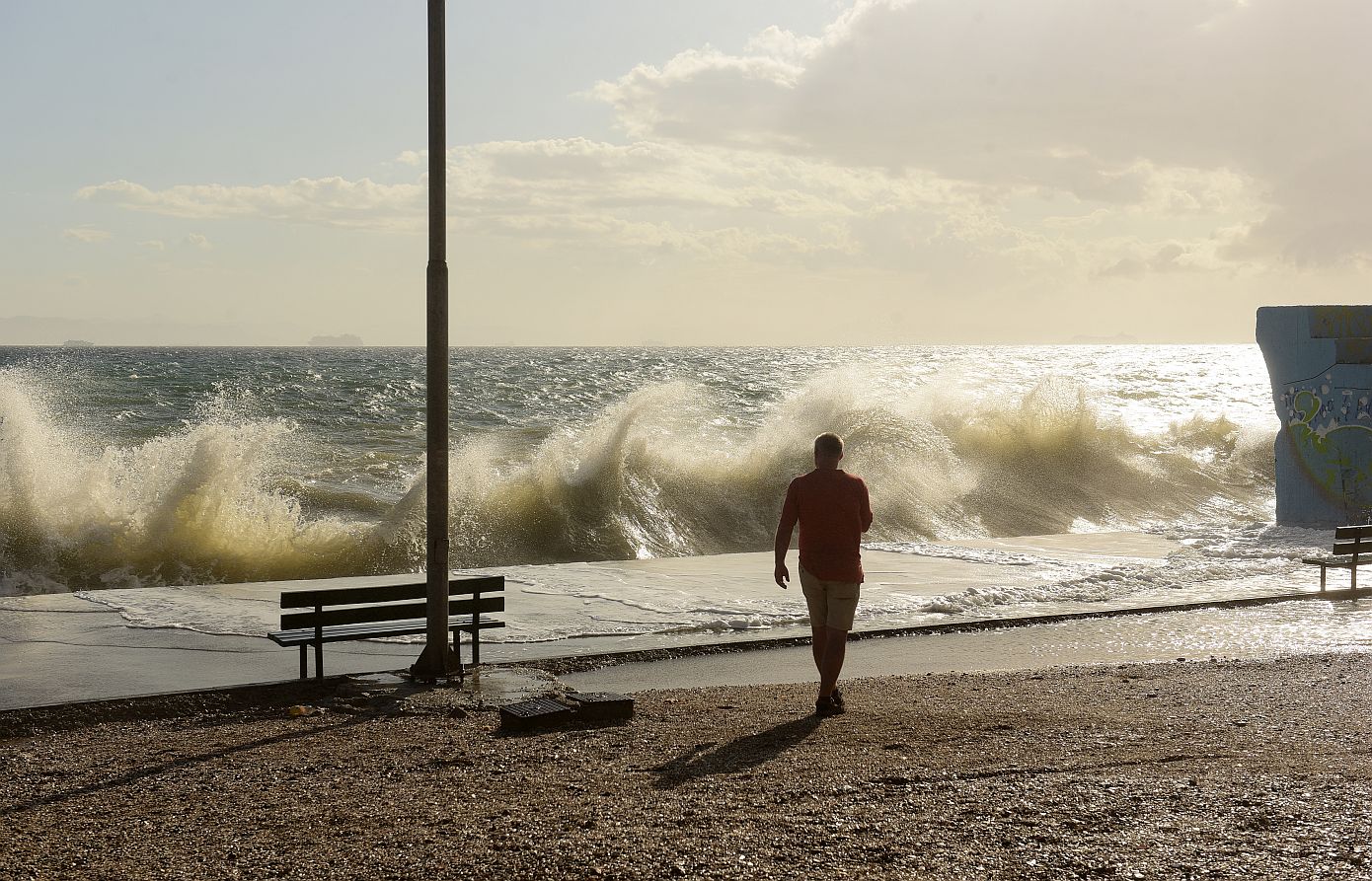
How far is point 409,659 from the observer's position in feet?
31.3

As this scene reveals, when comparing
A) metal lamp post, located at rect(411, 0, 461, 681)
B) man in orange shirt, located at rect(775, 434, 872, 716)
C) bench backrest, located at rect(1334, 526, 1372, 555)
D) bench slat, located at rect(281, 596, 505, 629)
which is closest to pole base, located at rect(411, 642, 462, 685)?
metal lamp post, located at rect(411, 0, 461, 681)

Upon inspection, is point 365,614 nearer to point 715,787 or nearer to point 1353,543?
point 715,787

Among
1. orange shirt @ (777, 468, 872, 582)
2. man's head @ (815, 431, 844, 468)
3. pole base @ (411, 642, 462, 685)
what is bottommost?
pole base @ (411, 642, 462, 685)

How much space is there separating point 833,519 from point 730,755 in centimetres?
169

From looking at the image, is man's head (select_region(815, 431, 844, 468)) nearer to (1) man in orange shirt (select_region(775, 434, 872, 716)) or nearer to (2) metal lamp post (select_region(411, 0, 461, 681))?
(1) man in orange shirt (select_region(775, 434, 872, 716))

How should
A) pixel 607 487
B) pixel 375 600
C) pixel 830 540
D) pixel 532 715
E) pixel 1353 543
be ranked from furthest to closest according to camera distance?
pixel 607 487 → pixel 1353 543 → pixel 375 600 → pixel 830 540 → pixel 532 715

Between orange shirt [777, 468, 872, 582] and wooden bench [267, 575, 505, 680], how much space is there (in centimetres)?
289

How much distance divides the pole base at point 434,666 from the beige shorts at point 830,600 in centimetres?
266

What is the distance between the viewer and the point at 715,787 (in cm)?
541

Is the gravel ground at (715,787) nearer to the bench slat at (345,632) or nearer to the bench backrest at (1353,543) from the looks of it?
the bench slat at (345,632)

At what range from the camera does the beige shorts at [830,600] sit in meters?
7.20

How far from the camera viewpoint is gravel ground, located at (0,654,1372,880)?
4.44 meters

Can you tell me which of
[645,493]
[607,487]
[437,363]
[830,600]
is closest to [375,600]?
[437,363]

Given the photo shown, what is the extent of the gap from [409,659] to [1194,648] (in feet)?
20.4
